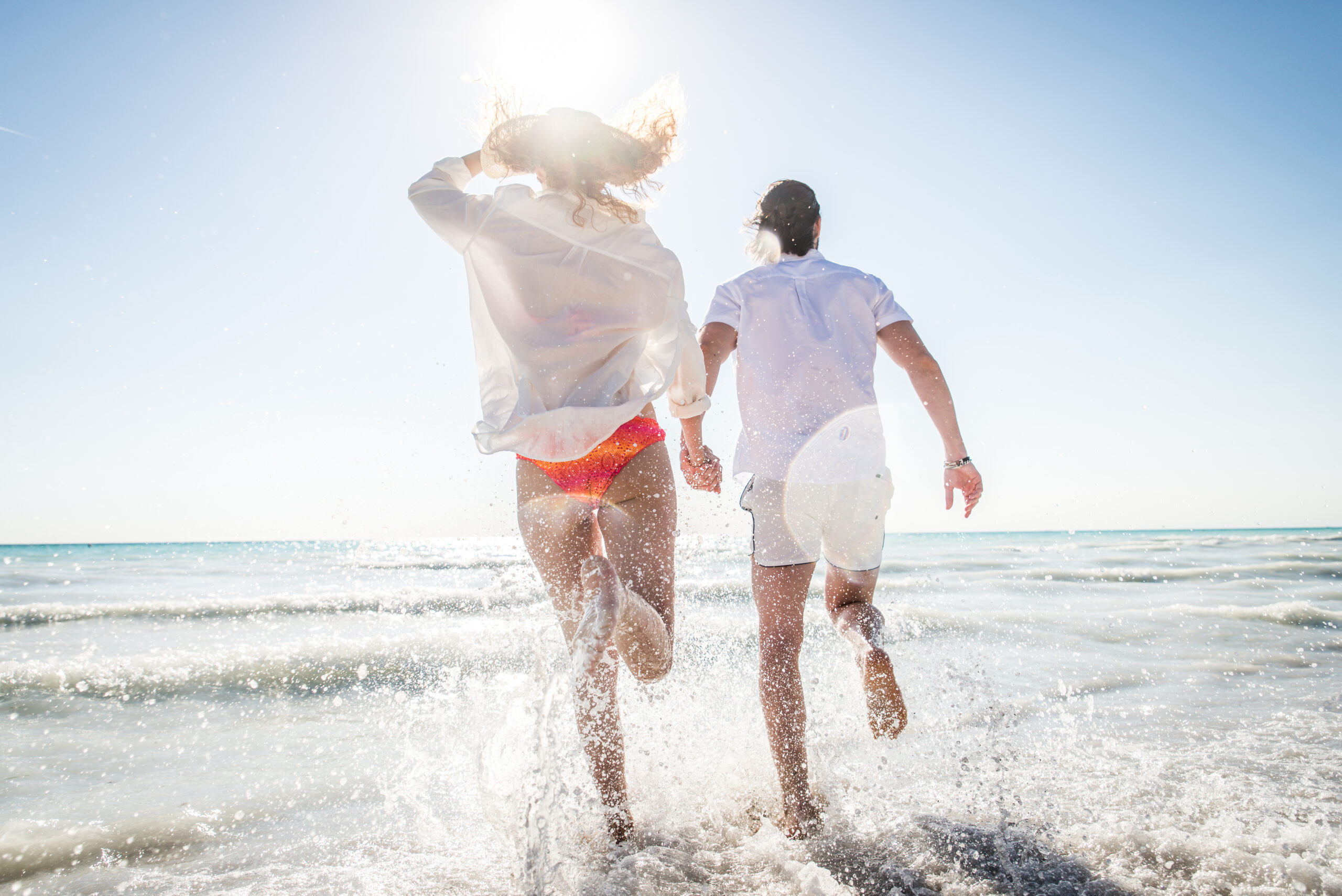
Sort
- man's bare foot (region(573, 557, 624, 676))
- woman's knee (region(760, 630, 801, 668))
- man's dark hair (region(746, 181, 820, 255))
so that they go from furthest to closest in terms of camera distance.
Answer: man's dark hair (region(746, 181, 820, 255))
woman's knee (region(760, 630, 801, 668))
man's bare foot (region(573, 557, 624, 676))

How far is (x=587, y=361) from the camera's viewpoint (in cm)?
182

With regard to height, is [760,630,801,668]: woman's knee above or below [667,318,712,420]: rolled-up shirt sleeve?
below

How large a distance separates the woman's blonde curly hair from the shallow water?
52.2 inches

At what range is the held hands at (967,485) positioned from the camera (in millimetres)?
2375

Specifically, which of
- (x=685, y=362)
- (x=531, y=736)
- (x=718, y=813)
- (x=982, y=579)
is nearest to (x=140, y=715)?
(x=531, y=736)

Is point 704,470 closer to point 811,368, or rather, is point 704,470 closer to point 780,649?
point 811,368

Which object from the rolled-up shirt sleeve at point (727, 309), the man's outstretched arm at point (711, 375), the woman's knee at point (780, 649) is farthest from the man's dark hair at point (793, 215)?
the woman's knee at point (780, 649)

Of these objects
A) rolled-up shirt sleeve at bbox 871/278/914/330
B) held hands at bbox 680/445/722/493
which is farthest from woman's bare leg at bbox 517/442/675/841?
rolled-up shirt sleeve at bbox 871/278/914/330

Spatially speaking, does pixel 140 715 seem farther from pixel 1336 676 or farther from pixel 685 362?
pixel 1336 676

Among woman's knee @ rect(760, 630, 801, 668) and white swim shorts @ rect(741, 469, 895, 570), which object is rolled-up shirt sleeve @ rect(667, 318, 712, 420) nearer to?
white swim shorts @ rect(741, 469, 895, 570)

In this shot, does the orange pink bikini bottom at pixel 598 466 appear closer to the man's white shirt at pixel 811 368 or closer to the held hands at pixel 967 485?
the man's white shirt at pixel 811 368

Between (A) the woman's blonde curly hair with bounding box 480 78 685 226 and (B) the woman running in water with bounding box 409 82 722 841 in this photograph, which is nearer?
(B) the woman running in water with bounding box 409 82 722 841

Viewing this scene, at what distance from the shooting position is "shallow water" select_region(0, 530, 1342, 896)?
1.95 m

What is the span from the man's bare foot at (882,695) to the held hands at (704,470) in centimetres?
79
